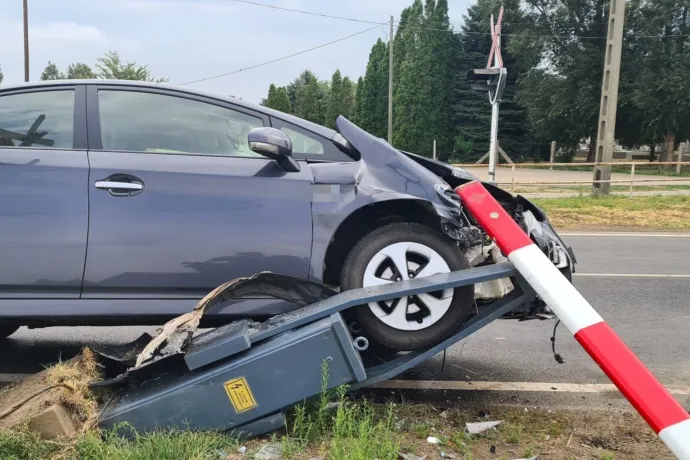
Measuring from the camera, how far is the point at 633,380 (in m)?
2.32

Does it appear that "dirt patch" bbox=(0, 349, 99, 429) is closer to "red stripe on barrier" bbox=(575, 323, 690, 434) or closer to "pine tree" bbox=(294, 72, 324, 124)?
"red stripe on barrier" bbox=(575, 323, 690, 434)

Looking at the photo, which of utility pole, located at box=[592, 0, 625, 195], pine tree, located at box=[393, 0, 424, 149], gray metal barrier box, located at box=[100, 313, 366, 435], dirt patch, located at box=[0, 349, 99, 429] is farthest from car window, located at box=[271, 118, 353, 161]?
pine tree, located at box=[393, 0, 424, 149]

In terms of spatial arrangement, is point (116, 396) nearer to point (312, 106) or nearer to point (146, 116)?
point (146, 116)

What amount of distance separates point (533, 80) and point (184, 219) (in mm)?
41115

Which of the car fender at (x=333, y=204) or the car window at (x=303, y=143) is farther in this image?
the car window at (x=303, y=143)

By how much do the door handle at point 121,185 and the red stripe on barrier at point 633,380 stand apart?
82.2 inches

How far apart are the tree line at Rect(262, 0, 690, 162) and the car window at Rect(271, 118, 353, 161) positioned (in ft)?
118

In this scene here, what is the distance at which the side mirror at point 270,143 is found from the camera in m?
3.00

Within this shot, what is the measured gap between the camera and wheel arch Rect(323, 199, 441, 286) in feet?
10.5

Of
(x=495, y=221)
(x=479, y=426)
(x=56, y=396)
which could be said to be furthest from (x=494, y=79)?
(x=56, y=396)

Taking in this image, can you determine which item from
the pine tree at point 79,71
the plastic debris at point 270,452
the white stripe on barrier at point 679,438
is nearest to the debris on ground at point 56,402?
the plastic debris at point 270,452

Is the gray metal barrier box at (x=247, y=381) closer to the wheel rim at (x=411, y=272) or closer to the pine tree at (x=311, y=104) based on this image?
the wheel rim at (x=411, y=272)

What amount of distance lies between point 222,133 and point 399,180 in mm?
968

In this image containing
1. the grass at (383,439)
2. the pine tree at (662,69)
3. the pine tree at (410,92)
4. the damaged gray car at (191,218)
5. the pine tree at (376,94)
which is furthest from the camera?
the pine tree at (376,94)
